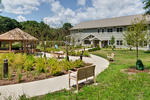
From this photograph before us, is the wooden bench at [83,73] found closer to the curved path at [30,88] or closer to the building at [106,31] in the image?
the curved path at [30,88]

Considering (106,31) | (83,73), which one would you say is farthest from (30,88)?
(106,31)

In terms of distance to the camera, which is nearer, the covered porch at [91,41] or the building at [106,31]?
the building at [106,31]

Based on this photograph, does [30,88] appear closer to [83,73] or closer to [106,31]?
[83,73]

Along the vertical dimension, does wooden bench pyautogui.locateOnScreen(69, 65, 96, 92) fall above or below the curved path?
above

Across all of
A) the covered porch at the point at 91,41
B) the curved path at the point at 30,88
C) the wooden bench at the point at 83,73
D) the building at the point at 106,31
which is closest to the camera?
the curved path at the point at 30,88

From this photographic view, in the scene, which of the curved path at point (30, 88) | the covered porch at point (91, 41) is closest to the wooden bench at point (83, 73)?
the curved path at point (30, 88)

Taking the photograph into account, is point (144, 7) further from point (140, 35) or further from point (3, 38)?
point (3, 38)

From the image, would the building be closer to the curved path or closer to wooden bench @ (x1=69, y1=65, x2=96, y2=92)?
wooden bench @ (x1=69, y1=65, x2=96, y2=92)

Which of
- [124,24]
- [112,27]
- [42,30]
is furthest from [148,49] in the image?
[42,30]

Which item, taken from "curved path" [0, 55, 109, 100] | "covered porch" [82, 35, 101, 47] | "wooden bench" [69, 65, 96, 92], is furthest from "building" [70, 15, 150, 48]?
"curved path" [0, 55, 109, 100]

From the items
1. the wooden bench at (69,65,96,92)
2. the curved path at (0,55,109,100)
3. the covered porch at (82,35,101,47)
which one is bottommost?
the curved path at (0,55,109,100)

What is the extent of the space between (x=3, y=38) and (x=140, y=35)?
17620mm

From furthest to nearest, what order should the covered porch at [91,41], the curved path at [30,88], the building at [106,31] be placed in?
the covered porch at [91,41]
the building at [106,31]
the curved path at [30,88]

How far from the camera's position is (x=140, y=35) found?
362 inches
